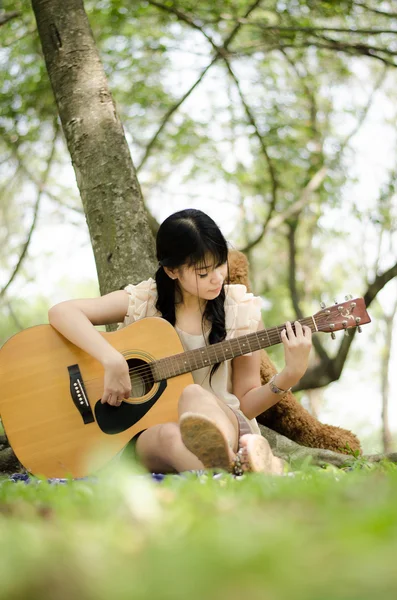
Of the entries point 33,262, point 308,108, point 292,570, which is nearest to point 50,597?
point 292,570

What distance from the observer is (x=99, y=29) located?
802cm

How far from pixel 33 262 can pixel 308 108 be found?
8097 millimetres

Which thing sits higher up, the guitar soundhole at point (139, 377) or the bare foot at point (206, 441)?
the bare foot at point (206, 441)

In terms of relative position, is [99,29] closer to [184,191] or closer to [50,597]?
[184,191]

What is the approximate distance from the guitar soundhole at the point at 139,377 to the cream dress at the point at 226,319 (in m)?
0.23

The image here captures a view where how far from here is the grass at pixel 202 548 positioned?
2.96 feet

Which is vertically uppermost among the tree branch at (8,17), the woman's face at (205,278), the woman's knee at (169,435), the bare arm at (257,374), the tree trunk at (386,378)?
the tree branch at (8,17)

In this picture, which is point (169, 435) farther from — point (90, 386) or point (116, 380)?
point (90, 386)

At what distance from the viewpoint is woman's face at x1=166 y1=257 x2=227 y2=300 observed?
316 cm

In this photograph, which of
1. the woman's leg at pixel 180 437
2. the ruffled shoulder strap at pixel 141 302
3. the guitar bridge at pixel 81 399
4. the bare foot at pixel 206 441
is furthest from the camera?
the ruffled shoulder strap at pixel 141 302

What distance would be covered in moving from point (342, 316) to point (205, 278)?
68 cm

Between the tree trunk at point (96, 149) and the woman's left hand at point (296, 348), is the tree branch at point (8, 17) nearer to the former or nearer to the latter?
the tree trunk at point (96, 149)

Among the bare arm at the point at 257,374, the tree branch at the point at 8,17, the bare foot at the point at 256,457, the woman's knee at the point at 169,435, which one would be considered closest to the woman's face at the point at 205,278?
the bare arm at the point at 257,374

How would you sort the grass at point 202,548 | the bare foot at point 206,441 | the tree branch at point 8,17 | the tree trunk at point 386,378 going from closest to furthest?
1. the grass at point 202,548
2. the bare foot at point 206,441
3. the tree branch at point 8,17
4. the tree trunk at point 386,378
